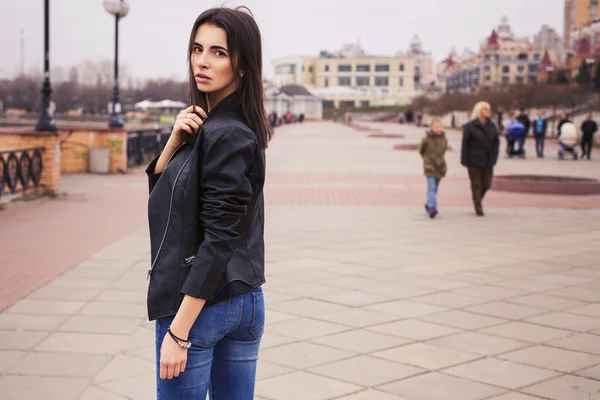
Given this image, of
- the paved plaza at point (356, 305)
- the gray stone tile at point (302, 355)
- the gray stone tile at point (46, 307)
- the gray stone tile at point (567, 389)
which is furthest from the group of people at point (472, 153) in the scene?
the gray stone tile at point (567, 389)

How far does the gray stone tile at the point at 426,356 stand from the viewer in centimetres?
510

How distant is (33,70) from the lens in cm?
16162

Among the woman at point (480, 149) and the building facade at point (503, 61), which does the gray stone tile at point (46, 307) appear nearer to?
the woman at point (480, 149)

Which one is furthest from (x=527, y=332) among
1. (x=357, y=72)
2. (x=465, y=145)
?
(x=357, y=72)

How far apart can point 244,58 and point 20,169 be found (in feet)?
40.2

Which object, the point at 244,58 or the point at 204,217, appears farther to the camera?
the point at 244,58

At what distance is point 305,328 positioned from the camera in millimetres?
5941

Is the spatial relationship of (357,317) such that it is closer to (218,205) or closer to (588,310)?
(588,310)

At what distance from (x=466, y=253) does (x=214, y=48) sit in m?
7.20

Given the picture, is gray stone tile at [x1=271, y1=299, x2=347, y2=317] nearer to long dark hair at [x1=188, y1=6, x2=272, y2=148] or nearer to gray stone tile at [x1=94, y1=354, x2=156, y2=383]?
gray stone tile at [x1=94, y1=354, x2=156, y2=383]

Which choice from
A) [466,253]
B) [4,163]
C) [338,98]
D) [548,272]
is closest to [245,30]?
[548,272]

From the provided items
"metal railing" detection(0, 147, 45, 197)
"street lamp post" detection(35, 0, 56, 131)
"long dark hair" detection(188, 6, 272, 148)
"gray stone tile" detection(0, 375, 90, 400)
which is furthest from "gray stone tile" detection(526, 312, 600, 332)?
"street lamp post" detection(35, 0, 56, 131)

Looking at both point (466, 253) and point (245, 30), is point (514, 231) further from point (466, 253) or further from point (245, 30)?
point (245, 30)

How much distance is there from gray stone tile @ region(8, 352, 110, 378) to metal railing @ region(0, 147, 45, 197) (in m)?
8.70
